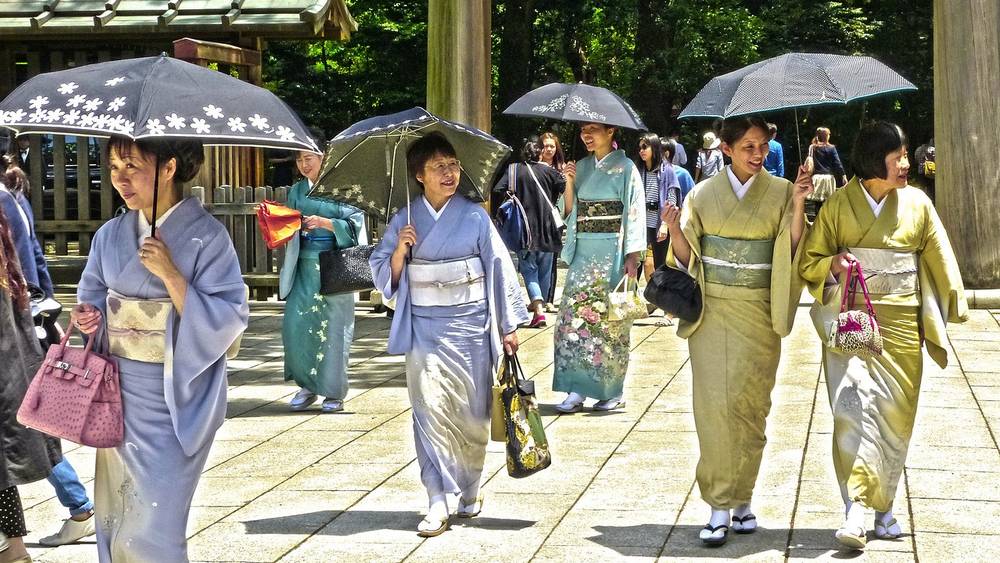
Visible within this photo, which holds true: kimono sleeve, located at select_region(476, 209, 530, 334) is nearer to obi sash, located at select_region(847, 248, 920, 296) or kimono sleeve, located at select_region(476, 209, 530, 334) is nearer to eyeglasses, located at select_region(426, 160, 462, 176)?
eyeglasses, located at select_region(426, 160, 462, 176)

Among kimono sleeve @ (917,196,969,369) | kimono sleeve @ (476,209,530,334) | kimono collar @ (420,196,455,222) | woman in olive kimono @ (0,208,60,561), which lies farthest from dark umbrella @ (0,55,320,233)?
kimono sleeve @ (917,196,969,369)

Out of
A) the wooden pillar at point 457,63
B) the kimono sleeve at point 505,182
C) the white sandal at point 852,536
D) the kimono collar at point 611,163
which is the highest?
the wooden pillar at point 457,63

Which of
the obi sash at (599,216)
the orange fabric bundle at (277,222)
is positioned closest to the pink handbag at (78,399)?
the orange fabric bundle at (277,222)

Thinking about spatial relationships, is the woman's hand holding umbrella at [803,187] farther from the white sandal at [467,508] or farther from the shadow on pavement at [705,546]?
the white sandal at [467,508]

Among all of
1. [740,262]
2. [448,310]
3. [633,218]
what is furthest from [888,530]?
[633,218]

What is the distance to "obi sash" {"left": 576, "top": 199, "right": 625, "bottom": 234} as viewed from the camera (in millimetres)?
8414

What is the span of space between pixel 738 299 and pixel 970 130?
772 centimetres

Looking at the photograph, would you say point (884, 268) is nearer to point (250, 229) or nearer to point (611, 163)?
point (611, 163)

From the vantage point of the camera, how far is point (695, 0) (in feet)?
76.3

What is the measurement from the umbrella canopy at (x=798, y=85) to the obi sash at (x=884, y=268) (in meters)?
0.62

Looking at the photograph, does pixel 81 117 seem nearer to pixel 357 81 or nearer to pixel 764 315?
pixel 764 315

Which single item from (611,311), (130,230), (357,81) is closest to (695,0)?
(357,81)

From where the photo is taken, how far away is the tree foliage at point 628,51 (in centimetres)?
2303

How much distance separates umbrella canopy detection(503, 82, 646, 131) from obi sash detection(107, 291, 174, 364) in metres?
3.99
